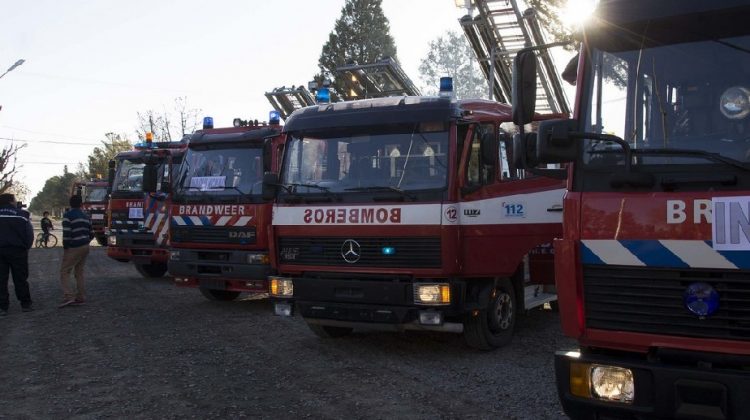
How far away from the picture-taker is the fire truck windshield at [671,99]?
133 inches

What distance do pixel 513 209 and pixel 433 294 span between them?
1.40 meters

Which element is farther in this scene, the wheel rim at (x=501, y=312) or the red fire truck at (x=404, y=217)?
the wheel rim at (x=501, y=312)

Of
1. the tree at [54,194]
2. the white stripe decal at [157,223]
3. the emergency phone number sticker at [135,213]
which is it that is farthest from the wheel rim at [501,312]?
the tree at [54,194]

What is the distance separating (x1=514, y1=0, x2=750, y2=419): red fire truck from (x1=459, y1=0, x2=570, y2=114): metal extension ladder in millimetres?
7020

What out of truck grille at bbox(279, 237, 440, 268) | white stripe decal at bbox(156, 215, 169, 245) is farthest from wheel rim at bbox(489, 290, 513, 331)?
white stripe decal at bbox(156, 215, 169, 245)

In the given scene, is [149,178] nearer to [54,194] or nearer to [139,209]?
[139,209]

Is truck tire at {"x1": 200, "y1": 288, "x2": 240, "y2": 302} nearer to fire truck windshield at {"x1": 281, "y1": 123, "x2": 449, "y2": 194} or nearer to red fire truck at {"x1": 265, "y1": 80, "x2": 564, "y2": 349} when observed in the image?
red fire truck at {"x1": 265, "y1": 80, "x2": 564, "y2": 349}

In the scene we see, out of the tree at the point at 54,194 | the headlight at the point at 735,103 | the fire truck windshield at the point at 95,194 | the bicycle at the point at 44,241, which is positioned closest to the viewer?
the headlight at the point at 735,103

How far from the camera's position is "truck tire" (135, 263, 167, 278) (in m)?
14.5

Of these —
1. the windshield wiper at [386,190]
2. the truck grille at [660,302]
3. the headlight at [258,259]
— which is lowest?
the headlight at [258,259]

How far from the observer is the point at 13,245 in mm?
9805

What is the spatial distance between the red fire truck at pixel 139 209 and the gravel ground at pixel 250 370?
11.3ft

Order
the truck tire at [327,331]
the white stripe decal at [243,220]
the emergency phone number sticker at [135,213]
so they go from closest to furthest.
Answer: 1. the truck tire at [327,331]
2. the white stripe decal at [243,220]
3. the emergency phone number sticker at [135,213]

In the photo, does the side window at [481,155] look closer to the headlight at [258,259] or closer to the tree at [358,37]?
the headlight at [258,259]
